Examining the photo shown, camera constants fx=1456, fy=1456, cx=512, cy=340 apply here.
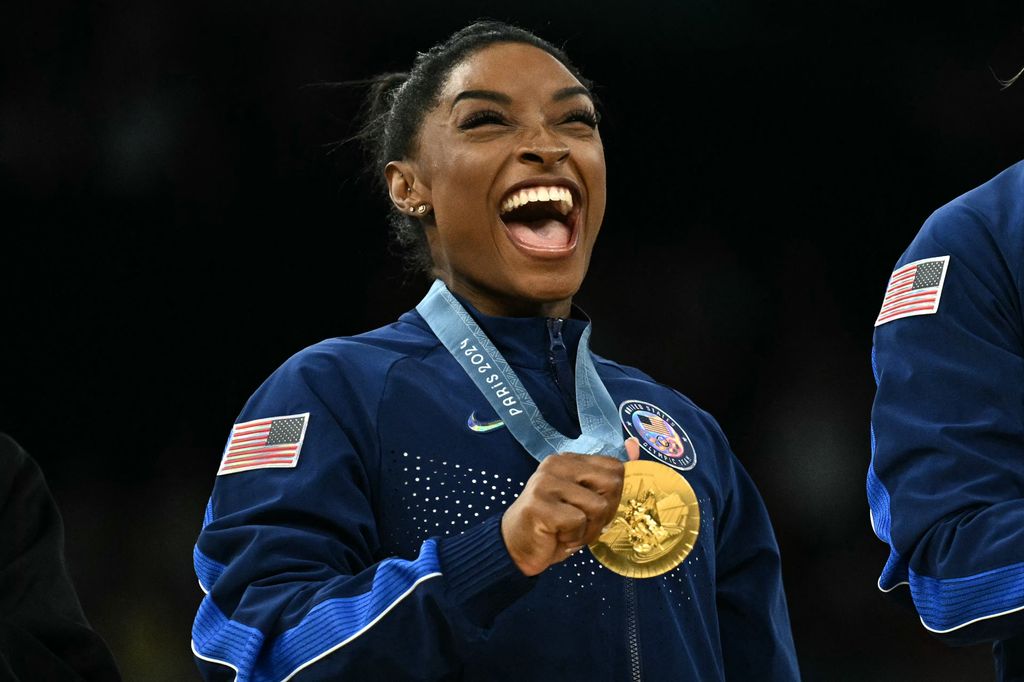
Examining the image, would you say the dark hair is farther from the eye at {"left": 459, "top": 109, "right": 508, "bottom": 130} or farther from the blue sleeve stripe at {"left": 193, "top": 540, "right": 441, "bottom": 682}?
the blue sleeve stripe at {"left": 193, "top": 540, "right": 441, "bottom": 682}

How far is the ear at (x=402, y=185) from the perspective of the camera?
7.93 ft

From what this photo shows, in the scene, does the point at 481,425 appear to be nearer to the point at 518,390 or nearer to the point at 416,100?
the point at 518,390

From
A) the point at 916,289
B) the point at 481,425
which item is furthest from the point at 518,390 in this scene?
the point at 916,289

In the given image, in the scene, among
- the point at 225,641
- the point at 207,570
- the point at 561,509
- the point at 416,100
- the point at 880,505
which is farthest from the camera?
the point at 416,100

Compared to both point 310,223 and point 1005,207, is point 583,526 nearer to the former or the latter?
→ point 1005,207

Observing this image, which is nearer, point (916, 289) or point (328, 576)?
point (328, 576)

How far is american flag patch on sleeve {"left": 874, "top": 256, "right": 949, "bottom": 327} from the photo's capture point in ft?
7.43

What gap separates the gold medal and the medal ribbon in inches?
2.5

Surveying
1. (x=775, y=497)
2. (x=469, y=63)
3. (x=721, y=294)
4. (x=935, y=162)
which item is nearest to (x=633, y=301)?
(x=721, y=294)

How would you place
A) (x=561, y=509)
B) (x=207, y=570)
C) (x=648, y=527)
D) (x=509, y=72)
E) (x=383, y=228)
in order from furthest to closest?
(x=383, y=228), (x=509, y=72), (x=648, y=527), (x=207, y=570), (x=561, y=509)

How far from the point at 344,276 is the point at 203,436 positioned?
708mm

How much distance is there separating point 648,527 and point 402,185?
0.75m

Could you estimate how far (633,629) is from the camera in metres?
2.00

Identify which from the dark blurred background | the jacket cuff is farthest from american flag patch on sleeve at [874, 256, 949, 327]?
Answer: the dark blurred background
